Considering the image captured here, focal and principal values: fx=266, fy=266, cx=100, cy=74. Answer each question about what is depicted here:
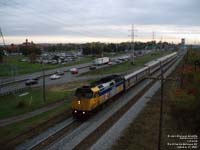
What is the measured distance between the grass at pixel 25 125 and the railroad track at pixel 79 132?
8.08 ft

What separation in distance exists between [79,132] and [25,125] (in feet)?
21.8

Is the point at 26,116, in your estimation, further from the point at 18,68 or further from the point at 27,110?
the point at 18,68

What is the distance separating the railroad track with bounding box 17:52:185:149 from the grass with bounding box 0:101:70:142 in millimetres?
2464

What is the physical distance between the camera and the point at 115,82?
1671 inches

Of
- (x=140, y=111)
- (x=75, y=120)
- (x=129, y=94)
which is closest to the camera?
(x=75, y=120)

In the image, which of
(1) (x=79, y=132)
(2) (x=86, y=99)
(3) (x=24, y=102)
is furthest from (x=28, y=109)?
(1) (x=79, y=132)

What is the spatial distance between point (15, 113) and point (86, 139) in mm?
15126

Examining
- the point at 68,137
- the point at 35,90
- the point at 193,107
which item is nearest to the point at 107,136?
the point at 68,137

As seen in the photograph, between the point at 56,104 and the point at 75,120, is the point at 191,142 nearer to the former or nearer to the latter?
the point at 75,120

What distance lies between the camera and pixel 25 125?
29.5m

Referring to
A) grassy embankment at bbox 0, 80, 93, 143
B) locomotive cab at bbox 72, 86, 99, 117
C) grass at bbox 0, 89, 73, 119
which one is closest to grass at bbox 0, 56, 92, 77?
grass at bbox 0, 89, 73, 119

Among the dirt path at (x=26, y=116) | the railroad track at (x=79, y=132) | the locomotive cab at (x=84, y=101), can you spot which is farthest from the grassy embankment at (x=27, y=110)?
the locomotive cab at (x=84, y=101)

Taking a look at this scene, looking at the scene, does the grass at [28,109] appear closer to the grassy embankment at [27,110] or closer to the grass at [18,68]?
the grassy embankment at [27,110]

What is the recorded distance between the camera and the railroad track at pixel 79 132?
2354 centimetres
